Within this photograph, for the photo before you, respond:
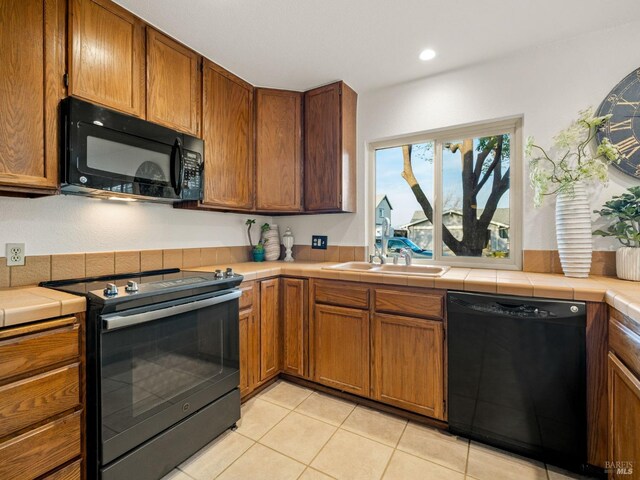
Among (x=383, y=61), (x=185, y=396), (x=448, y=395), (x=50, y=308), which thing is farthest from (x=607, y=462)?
(x=383, y=61)

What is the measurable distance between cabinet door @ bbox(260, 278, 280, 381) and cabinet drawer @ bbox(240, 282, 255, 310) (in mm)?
97

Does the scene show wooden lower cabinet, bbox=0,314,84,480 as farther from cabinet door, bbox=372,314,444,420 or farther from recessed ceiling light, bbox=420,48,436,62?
recessed ceiling light, bbox=420,48,436,62

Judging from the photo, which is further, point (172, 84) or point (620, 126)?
point (172, 84)

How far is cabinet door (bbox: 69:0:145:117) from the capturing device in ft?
4.73

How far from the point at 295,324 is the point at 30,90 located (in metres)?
1.89

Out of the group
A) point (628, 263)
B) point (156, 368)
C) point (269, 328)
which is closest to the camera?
point (156, 368)

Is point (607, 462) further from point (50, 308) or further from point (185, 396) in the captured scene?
point (50, 308)

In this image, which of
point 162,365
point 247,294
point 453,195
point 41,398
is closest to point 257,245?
point 247,294

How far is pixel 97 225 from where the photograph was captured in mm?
1765

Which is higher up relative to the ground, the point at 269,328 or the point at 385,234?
the point at 385,234

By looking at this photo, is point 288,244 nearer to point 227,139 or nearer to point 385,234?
point 385,234

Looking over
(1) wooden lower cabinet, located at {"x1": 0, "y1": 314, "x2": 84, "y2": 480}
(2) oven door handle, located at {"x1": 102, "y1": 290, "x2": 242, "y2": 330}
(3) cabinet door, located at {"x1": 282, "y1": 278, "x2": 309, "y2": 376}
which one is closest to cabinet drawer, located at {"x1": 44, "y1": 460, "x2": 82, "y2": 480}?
(1) wooden lower cabinet, located at {"x1": 0, "y1": 314, "x2": 84, "y2": 480}

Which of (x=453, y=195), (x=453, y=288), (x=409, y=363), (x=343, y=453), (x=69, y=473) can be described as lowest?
(x=343, y=453)

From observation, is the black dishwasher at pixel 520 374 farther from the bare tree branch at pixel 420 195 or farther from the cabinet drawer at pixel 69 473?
the cabinet drawer at pixel 69 473
